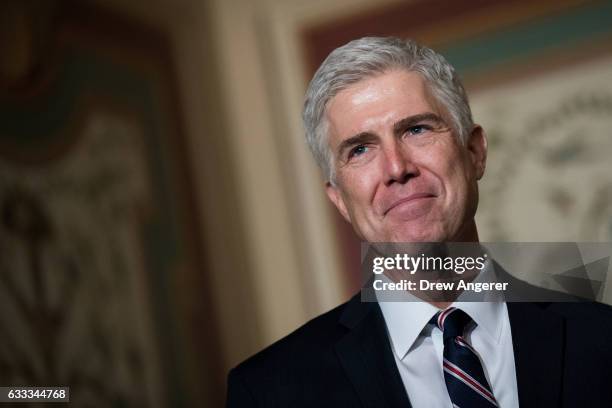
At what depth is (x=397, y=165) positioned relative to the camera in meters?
0.98

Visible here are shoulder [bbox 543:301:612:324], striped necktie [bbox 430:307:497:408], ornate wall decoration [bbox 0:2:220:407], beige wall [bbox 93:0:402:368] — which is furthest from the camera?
beige wall [bbox 93:0:402:368]

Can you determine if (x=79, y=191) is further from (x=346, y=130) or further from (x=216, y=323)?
(x=346, y=130)

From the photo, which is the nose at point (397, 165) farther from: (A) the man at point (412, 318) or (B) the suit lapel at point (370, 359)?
(B) the suit lapel at point (370, 359)

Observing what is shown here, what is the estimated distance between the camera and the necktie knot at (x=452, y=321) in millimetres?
959

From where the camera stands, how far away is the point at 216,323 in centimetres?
219

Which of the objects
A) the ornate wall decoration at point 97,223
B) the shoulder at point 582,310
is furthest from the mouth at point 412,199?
the ornate wall decoration at point 97,223

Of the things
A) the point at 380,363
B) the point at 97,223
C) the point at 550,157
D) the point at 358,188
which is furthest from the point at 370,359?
the point at 550,157

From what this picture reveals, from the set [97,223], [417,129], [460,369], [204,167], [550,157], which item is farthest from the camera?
[204,167]

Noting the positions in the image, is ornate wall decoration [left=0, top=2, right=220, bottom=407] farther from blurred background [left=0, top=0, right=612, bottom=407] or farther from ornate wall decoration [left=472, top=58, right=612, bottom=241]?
ornate wall decoration [left=472, top=58, right=612, bottom=241]

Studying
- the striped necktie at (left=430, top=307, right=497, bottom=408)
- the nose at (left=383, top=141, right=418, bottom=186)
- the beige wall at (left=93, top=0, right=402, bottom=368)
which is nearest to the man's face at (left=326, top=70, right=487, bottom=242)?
the nose at (left=383, top=141, right=418, bottom=186)

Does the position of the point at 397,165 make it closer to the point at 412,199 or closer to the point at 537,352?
the point at 412,199

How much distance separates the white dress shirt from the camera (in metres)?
0.95

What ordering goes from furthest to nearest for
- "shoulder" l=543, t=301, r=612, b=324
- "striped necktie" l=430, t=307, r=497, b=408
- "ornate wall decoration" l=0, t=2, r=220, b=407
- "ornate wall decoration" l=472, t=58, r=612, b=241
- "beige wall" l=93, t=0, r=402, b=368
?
1. "beige wall" l=93, t=0, r=402, b=368
2. "ornate wall decoration" l=472, t=58, r=612, b=241
3. "ornate wall decoration" l=0, t=2, r=220, b=407
4. "shoulder" l=543, t=301, r=612, b=324
5. "striped necktie" l=430, t=307, r=497, b=408

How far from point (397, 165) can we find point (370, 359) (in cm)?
24
